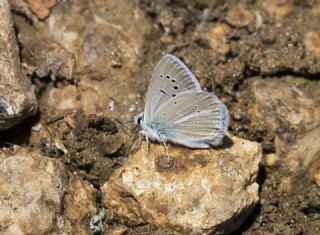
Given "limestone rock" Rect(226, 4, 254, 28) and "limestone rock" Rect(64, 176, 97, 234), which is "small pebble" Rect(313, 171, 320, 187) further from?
"limestone rock" Rect(64, 176, 97, 234)

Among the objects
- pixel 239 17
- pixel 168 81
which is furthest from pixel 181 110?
pixel 239 17

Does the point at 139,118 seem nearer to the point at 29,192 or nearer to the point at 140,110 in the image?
the point at 140,110

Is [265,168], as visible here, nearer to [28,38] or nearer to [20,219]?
[20,219]

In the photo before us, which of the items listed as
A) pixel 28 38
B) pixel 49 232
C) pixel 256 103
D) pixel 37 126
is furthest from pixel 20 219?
pixel 256 103

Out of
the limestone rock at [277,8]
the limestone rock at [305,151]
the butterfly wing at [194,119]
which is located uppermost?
the limestone rock at [277,8]

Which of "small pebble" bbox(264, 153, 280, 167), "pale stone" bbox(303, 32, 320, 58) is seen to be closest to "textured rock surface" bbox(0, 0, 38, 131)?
"small pebble" bbox(264, 153, 280, 167)

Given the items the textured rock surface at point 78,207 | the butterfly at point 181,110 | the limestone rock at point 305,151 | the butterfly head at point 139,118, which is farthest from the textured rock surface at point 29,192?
the limestone rock at point 305,151

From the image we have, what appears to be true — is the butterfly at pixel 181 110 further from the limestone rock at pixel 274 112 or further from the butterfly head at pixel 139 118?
the limestone rock at pixel 274 112
